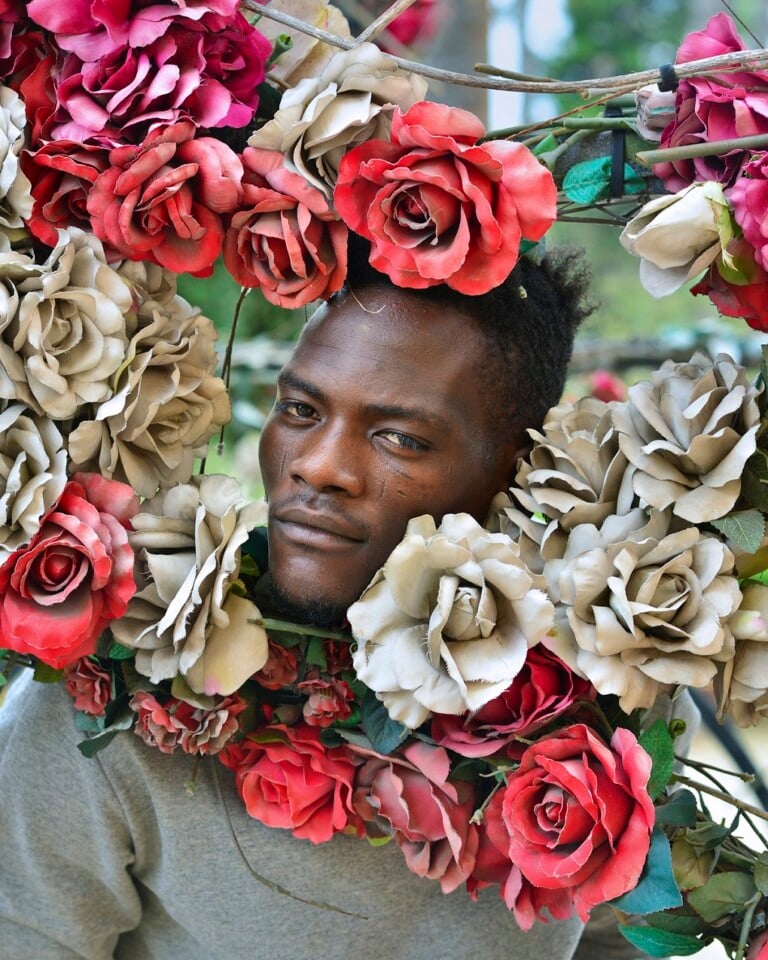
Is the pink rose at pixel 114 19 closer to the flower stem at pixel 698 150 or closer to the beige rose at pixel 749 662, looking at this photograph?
the flower stem at pixel 698 150

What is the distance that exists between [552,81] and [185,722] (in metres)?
0.65

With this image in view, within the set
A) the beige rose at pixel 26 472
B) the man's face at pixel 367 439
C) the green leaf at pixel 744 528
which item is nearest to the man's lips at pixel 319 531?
the man's face at pixel 367 439

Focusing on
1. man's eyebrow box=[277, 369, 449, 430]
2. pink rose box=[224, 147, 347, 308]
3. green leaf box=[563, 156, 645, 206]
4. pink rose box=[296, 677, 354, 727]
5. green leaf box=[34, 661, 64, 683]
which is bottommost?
green leaf box=[34, 661, 64, 683]

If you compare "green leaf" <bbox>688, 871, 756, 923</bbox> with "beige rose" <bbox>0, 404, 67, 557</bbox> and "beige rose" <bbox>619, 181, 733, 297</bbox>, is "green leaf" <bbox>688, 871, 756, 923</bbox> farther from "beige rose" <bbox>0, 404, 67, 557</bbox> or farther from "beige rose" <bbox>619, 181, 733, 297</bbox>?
"beige rose" <bbox>0, 404, 67, 557</bbox>

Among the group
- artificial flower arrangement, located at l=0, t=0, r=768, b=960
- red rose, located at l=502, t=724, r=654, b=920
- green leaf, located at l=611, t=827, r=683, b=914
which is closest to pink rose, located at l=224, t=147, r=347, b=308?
artificial flower arrangement, located at l=0, t=0, r=768, b=960

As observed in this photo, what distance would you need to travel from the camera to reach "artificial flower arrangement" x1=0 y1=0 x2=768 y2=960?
94 centimetres

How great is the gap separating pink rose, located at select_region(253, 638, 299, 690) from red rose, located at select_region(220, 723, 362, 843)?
2.1 inches

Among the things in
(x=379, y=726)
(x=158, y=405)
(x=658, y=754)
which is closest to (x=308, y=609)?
(x=379, y=726)

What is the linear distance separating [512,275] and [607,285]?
Result: 7.59 meters

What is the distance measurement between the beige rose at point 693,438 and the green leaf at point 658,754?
184mm

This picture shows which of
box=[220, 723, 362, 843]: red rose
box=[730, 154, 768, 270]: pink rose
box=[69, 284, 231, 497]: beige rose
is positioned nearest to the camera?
box=[730, 154, 768, 270]: pink rose

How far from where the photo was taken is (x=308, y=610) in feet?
3.47

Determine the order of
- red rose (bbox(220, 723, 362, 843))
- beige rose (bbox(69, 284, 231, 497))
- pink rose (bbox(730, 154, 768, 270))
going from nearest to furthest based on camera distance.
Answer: pink rose (bbox(730, 154, 768, 270))
beige rose (bbox(69, 284, 231, 497))
red rose (bbox(220, 723, 362, 843))

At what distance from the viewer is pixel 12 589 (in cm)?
94
